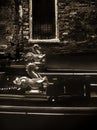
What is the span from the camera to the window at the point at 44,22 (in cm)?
297

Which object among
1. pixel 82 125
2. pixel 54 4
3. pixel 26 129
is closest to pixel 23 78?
pixel 26 129

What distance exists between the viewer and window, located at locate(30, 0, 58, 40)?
2.97 meters

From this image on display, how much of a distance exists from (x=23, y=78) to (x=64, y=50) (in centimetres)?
48

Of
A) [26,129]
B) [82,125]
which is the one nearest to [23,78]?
[26,129]

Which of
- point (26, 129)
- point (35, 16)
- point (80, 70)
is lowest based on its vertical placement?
point (26, 129)

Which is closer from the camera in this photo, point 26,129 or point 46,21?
point 26,129

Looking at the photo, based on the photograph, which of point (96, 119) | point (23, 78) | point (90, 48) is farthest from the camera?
point (90, 48)

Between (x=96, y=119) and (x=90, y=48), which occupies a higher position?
(x=90, y=48)

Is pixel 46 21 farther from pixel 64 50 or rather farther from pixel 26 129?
pixel 26 129

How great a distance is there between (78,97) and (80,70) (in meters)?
0.23

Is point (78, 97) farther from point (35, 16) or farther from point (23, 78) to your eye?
point (35, 16)

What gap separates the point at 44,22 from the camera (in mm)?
2973

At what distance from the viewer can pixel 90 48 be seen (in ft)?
9.50

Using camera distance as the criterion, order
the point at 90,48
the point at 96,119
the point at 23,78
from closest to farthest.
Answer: the point at 96,119, the point at 23,78, the point at 90,48
